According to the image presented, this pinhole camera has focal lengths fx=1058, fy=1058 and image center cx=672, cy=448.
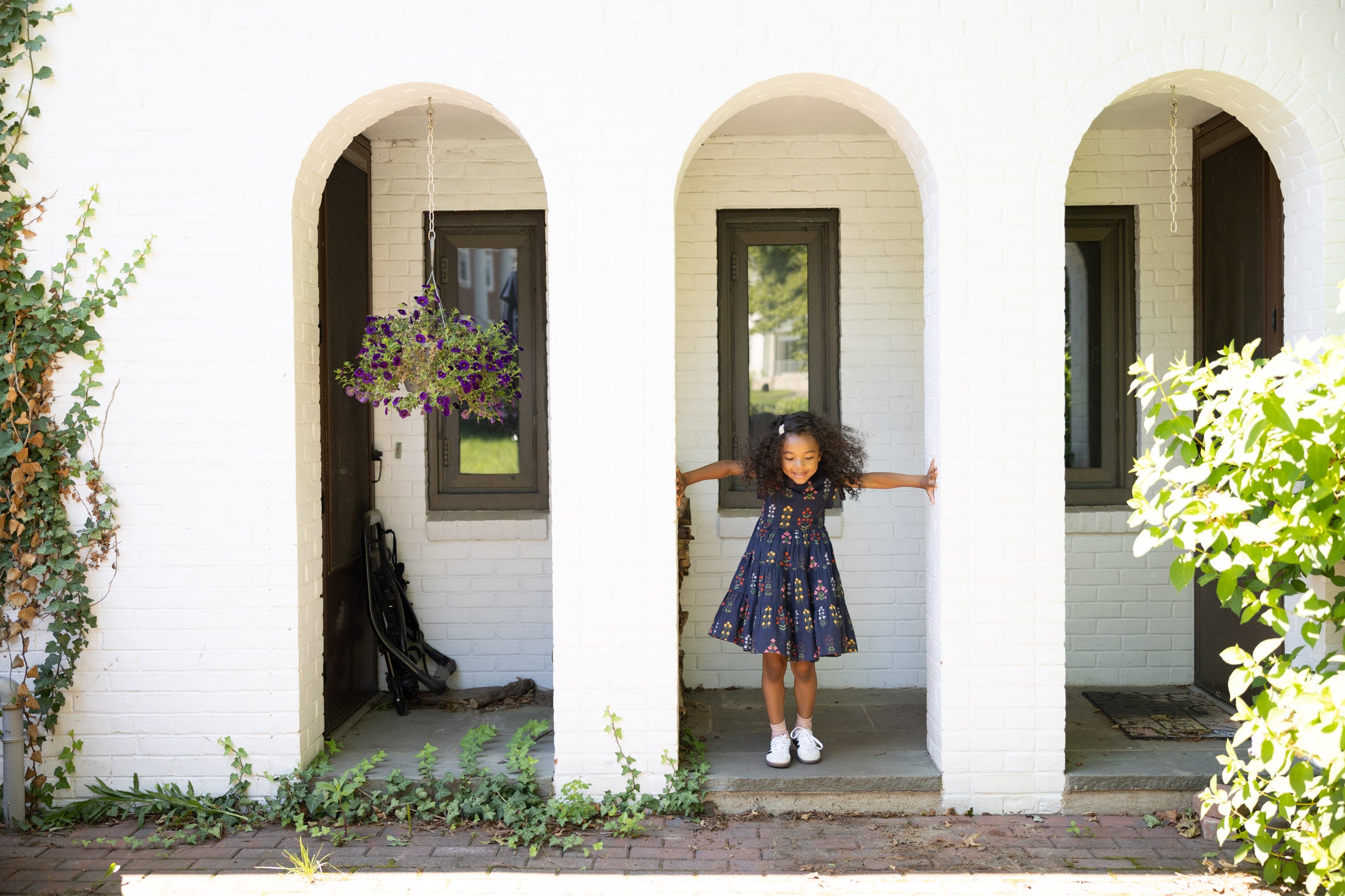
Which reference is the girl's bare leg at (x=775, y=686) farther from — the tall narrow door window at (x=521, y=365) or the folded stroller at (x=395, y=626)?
the folded stroller at (x=395, y=626)

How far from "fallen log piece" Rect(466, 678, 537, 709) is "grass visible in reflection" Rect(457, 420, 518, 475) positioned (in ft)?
3.64

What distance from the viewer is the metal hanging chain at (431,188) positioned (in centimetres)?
452

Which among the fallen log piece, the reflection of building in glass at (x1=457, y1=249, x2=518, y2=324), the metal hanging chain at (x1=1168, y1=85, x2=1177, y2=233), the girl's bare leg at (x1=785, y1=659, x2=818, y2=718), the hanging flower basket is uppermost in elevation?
the metal hanging chain at (x1=1168, y1=85, x2=1177, y2=233)

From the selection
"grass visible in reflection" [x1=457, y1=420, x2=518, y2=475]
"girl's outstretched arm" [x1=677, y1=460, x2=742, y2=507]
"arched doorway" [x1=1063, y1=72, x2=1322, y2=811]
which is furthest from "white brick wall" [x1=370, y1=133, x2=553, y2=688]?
"arched doorway" [x1=1063, y1=72, x2=1322, y2=811]

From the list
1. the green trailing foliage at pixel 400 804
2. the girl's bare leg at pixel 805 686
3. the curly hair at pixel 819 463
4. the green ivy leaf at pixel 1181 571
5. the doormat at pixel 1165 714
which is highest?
the curly hair at pixel 819 463

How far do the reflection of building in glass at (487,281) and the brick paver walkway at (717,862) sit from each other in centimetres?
273

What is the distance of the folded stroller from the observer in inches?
205

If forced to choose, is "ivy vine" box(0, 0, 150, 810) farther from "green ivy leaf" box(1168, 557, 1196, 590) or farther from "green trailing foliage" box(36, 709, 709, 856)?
"green ivy leaf" box(1168, 557, 1196, 590)

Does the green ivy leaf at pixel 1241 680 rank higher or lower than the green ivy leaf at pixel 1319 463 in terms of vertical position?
lower

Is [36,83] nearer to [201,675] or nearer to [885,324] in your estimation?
[201,675]

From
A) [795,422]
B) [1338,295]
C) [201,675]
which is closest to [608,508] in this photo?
[795,422]

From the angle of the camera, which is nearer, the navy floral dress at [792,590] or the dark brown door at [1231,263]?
the navy floral dress at [792,590]

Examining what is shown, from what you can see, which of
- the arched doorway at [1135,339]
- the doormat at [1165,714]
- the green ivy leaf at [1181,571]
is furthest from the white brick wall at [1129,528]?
the green ivy leaf at [1181,571]

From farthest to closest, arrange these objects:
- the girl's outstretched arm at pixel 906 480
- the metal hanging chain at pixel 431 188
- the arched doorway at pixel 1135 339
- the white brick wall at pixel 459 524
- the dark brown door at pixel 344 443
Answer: the white brick wall at pixel 459 524 → the arched doorway at pixel 1135 339 → the dark brown door at pixel 344 443 → the metal hanging chain at pixel 431 188 → the girl's outstretched arm at pixel 906 480
